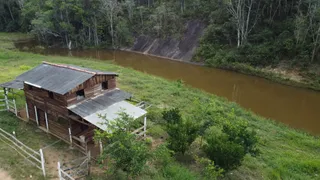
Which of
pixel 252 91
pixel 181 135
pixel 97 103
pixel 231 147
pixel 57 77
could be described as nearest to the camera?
pixel 231 147

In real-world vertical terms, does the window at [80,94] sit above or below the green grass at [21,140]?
above

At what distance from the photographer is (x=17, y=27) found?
Answer: 63.0m

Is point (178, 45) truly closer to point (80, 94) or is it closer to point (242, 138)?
point (80, 94)

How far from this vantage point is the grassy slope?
12.5 metres

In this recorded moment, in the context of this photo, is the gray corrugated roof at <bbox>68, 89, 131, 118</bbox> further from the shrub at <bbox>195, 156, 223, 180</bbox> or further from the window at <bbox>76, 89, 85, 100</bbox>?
the shrub at <bbox>195, 156, 223, 180</bbox>

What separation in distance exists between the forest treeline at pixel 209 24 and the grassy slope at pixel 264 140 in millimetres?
12397

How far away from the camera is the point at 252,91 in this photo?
1033 inches

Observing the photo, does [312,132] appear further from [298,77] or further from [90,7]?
[90,7]

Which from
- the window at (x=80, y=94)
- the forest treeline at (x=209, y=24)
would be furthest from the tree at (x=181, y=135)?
the forest treeline at (x=209, y=24)

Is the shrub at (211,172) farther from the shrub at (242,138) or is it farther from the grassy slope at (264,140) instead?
the shrub at (242,138)

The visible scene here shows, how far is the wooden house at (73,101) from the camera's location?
12477 mm

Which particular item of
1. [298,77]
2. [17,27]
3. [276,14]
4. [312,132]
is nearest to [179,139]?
[312,132]

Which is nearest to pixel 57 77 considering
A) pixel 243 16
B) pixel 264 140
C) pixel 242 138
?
pixel 242 138

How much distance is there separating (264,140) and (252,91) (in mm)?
11401
